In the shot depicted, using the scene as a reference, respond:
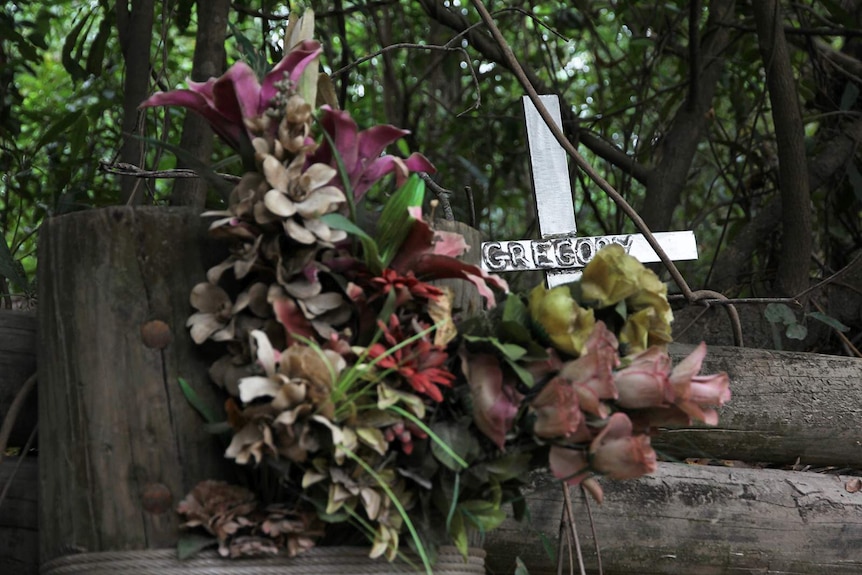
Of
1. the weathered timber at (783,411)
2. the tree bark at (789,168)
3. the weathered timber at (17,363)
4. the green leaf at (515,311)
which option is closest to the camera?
the green leaf at (515,311)

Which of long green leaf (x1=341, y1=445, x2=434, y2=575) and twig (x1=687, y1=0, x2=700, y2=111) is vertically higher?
twig (x1=687, y1=0, x2=700, y2=111)

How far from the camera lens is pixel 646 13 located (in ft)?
10.5

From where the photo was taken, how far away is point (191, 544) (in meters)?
0.81

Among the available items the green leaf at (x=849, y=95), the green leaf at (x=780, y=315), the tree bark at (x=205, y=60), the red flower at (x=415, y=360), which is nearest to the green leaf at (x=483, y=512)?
the red flower at (x=415, y=360)

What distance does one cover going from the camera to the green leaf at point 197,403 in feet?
2.75

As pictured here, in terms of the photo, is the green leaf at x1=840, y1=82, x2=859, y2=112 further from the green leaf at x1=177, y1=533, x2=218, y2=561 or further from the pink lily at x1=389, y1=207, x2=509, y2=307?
the green leaf at x1=177, y1=533, x2=218, y2=561

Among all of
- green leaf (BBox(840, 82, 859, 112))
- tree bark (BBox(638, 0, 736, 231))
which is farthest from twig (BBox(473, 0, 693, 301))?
green leaf (BBox(840, 82, 859, 112))

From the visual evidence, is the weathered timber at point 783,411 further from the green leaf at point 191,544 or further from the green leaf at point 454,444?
the green leaf at point 191,544

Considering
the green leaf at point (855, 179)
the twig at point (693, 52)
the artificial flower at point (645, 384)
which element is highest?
the twig at point (693, 52)

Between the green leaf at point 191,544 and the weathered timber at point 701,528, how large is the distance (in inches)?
18.1

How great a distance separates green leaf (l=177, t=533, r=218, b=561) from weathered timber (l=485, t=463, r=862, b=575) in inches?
18.1

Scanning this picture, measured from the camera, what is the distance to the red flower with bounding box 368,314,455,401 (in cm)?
78

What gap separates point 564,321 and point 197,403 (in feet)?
1.05

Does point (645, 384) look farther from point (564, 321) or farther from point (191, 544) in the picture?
→ point (191, 544)
